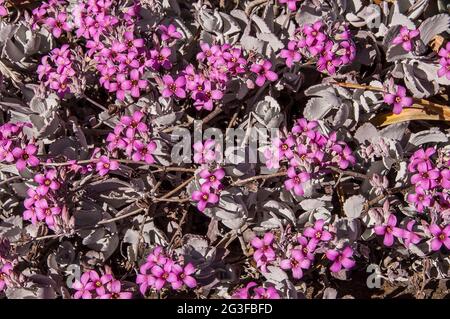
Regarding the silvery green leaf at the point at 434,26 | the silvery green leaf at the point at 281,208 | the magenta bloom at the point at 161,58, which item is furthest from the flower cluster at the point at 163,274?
the silvery green leaf at the point at 434,26

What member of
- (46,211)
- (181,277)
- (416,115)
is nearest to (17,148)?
(46,211)

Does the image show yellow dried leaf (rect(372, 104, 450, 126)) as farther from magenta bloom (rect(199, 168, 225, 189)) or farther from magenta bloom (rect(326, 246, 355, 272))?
magenta bloom (rect(199, 168, 225, 189))

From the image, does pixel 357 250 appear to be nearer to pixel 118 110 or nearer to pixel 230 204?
pixel 230 204

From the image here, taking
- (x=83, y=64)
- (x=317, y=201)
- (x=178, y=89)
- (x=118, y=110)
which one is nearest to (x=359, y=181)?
(x=317, y=201)

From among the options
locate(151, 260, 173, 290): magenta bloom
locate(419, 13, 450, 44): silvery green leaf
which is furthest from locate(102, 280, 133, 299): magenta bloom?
locate(419, 13, 450, 44): silvery green leaf

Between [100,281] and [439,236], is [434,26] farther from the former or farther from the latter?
[100,281]
